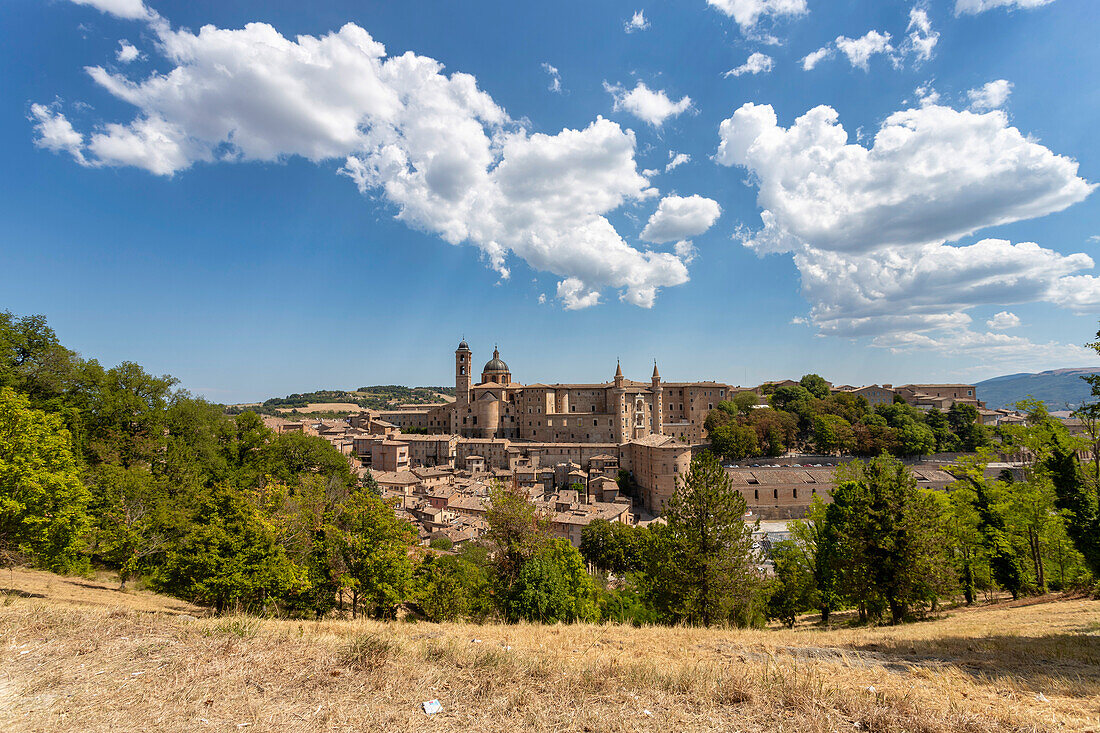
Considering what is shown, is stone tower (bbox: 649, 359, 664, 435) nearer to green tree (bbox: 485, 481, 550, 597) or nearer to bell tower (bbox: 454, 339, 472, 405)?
bell tower (bbox: 454, 339, 472, 405)

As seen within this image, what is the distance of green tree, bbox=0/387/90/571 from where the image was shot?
14.4 meters

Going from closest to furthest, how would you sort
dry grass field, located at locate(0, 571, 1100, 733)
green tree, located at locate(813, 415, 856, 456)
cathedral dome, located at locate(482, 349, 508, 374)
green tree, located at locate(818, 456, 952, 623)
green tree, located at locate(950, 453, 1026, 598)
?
1. dry grass field, located at locate(0, 571, 1100, 733)
2. green tree, located at locate(818, 456, 952, 623)
3. green tree, located at locate(950, 453, 1026, 598)
4. green tree, located at locate(813, 415, 856, 456)
5. cathedral dome, located at locate(482, 349, 508, 374)

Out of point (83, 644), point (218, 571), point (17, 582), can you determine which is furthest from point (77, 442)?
point (83, 644)

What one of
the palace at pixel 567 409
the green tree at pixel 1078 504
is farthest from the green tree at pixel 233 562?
the palace at pixel 567 409

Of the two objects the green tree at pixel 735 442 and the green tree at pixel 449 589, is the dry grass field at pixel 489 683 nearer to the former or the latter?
the green tree at pixel 449 589

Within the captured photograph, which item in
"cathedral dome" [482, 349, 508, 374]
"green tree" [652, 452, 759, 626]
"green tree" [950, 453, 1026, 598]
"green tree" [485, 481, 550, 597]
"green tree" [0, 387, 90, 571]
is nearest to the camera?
"green tree" [0, 387, 90, 571]

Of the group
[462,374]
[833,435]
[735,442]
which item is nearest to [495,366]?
[462,374]

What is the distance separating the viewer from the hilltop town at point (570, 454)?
5072 cm

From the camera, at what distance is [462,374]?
85.5 m

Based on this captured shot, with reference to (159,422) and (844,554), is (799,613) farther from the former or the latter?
(159,422)

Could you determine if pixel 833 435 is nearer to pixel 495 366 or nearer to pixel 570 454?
pixel 570 454

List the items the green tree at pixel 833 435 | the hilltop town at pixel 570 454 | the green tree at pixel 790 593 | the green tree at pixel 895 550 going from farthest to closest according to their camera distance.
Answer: the green tree at pixel 833 435, the hilltop town at pixel 570 454, the green tree at pixel 790 593, the green tree at pixel 895 550

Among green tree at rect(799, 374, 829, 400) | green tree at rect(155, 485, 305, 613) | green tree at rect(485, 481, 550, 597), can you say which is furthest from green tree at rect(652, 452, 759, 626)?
green tree at rect(799, 374, 829, 400)

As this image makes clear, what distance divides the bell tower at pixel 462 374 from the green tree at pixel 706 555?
69374 millimetres
